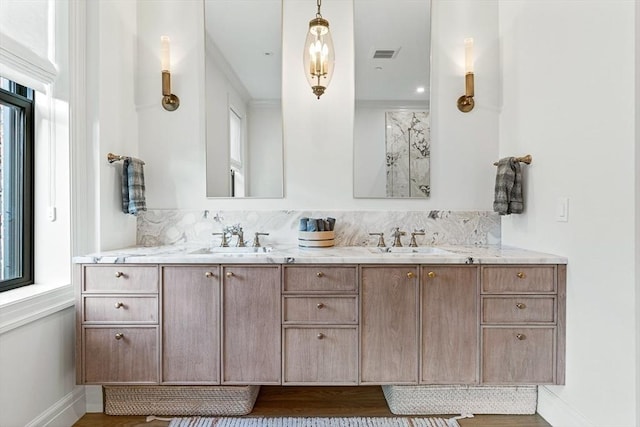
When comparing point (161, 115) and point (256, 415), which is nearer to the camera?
point (256, 415)

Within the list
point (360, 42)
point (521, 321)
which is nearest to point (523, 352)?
point (521, 321)

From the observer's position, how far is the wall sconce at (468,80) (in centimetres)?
243

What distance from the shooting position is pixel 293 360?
6.21 feet

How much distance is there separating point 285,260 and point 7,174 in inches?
58.0

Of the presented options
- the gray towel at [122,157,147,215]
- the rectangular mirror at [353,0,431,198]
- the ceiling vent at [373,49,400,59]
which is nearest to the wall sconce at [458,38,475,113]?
the rectangular mirror at [353,0,431,198]

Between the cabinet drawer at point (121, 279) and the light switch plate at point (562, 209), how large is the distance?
7.00 feet

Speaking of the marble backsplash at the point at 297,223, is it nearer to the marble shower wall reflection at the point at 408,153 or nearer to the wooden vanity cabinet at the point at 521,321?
the marble shower wall reflection at the point at 408,153

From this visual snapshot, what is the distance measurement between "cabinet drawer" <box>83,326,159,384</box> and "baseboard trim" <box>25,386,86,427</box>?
0.58 feet

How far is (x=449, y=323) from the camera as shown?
6.22 ft

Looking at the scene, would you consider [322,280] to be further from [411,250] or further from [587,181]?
[587,181]

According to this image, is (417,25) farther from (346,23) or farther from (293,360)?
(293,360)

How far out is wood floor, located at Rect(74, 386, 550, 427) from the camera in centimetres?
196

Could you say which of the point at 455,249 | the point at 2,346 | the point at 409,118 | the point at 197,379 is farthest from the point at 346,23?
the point at 2,346

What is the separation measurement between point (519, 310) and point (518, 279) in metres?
0.16
